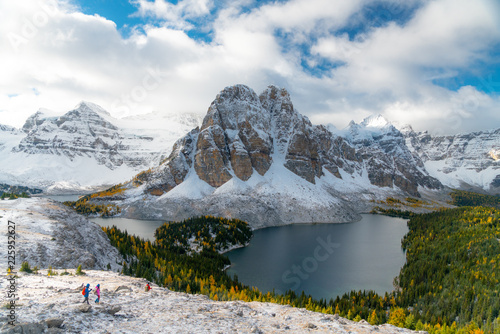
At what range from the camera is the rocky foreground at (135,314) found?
15211 mm

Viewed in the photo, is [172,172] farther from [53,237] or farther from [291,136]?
[53,237]

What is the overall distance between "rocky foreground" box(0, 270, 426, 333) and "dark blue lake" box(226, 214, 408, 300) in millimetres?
26486

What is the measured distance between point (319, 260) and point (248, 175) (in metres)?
74.6

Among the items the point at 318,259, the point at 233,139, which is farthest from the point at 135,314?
the point at 233,139

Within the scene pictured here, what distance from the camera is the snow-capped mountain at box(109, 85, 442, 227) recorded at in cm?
11675

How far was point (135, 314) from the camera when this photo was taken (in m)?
18.5

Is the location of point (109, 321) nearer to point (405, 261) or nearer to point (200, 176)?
point (405, 261)

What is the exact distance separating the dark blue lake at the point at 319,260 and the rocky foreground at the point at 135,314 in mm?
26486

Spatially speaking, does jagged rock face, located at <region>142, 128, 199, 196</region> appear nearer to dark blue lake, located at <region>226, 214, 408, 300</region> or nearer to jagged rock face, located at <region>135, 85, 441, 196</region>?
jagged rock face, located at <region>135, 85, 441, 196</region>

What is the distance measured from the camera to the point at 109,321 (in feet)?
54.2

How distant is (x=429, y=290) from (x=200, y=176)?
357ft


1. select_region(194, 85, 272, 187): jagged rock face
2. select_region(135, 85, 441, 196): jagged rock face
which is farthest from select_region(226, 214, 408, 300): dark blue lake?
select_region(135, 85, 441, 196): jagged rock face

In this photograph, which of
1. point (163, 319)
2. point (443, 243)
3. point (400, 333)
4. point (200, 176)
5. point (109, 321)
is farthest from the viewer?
point (200, 176)

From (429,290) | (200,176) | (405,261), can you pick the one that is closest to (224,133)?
(200,176)
